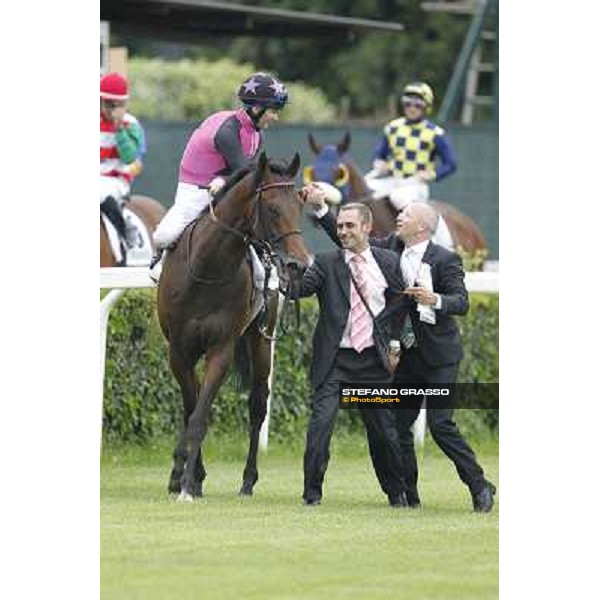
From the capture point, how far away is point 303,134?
20.4 metres

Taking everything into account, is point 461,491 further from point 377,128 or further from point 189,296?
point 377,128

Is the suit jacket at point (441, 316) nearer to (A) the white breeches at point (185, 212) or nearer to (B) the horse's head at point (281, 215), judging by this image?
(B) the horse's head at point (281, 215)

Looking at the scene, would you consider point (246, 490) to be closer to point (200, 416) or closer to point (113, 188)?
point (200, 416)

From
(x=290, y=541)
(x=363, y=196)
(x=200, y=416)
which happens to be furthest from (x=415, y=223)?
(x=363, y=196)

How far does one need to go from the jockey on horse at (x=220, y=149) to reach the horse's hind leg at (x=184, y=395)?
1.43 feet

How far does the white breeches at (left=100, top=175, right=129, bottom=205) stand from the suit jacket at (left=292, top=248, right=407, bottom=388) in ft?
16.4

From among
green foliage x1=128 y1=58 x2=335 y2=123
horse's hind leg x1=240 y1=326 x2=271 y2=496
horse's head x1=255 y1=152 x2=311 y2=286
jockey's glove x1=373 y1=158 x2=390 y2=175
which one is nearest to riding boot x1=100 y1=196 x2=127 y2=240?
jockey's glove x1=373 y1=158 x2=390 y2=175

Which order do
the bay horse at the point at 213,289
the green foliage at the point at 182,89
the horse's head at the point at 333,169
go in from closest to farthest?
the bay horse at the point at 213,289, the horse's head at the point at 333,169, the green foliage at the point at 182,89

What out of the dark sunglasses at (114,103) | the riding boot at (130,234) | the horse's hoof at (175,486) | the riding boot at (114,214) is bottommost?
the horse's hoof at (175,486)

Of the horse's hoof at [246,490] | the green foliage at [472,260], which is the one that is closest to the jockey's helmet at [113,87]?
the green foliage at [472,260]

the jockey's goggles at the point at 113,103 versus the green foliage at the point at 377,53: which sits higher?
the green foliage at the point at 377,53

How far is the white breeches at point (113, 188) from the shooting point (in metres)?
14.5

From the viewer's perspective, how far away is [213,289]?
33.4 ft
